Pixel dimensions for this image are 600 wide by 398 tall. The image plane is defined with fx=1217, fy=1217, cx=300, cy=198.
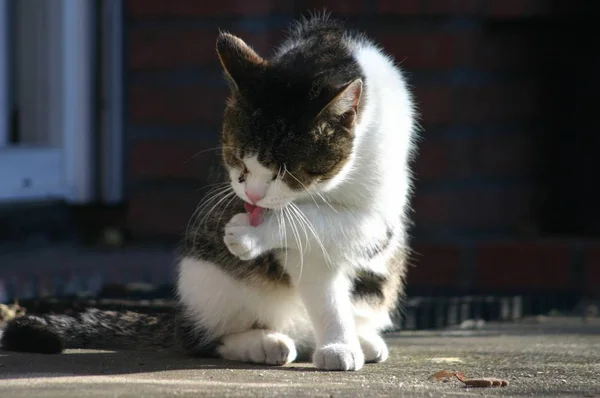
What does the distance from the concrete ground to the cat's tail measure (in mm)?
78

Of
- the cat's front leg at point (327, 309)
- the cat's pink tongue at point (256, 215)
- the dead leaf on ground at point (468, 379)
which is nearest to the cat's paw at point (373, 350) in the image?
the cat's front leg at point (327, 309)

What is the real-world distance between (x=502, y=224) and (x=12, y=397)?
9.71 ft

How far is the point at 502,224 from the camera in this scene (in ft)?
16.0

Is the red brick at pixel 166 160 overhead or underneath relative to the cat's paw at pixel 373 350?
overhead

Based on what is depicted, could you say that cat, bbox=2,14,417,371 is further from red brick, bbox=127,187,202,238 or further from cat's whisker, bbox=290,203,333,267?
red brick, bbox=127,187,202,238

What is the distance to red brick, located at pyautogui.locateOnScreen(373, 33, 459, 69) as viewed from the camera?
15.4ft

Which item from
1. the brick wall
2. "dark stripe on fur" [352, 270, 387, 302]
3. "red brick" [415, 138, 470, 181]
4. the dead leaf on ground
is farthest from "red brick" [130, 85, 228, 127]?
the dead leaf on ground

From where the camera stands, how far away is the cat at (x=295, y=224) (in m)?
2.77

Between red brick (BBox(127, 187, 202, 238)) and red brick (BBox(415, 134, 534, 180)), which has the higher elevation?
red brick (BBox(415, 134, 534, 180))

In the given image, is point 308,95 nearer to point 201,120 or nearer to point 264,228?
point 264,228

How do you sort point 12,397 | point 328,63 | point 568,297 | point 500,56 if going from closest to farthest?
1. point 12,397
2. point 328,63
3. point 568,297
4. point 500,56

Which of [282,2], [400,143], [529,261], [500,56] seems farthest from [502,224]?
[400,143]

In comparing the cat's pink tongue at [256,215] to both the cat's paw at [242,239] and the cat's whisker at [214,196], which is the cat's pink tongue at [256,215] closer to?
the cat's paw at [242,239]

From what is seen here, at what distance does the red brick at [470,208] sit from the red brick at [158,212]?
0.93m
